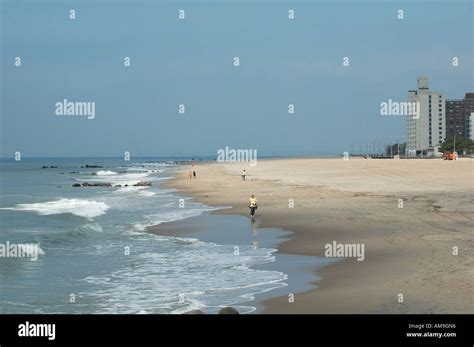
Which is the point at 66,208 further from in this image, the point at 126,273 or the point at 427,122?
the point at 427,122

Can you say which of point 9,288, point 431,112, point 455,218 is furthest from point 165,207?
point 431,112

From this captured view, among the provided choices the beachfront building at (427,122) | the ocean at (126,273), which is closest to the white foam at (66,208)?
the ocean at (126,273)

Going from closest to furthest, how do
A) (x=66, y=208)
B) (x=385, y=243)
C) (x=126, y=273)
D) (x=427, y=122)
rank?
(x=126, y=273) → (x=385, y=243) → (x=66, y=208) → (x=427, y=122)

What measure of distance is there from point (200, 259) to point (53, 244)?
7423 millimetres

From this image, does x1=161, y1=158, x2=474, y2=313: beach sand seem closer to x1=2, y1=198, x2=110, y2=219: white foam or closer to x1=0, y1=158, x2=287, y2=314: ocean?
x1=0, y1=158, x2=287, y2=314: ocean

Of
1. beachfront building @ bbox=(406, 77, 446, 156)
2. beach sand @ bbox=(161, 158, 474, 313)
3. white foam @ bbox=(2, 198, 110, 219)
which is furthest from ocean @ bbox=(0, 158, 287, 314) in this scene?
beachfront building @ bbox=(406, 77, 446, 156)

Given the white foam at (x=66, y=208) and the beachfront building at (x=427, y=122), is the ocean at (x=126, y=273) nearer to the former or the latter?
the white foam at (x=66, y=208)

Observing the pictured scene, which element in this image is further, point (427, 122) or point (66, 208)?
point (427, 122)

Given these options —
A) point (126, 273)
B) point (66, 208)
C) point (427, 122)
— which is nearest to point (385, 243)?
point (126, 273)

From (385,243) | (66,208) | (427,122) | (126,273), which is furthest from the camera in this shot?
(427,122)

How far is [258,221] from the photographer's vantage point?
26.7 meters

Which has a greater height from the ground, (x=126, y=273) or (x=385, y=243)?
(x=385, y=243)

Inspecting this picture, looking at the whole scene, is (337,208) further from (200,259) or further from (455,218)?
(200,259)
